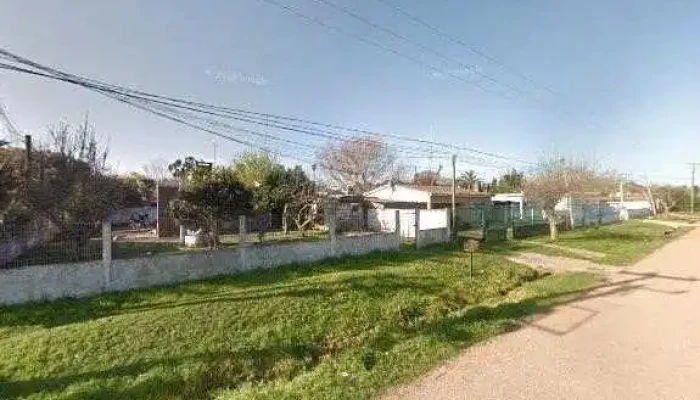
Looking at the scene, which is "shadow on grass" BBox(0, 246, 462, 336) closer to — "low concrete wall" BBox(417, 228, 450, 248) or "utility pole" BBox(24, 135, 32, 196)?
"low concrete wall" BBox(417, 228, 450, 248)

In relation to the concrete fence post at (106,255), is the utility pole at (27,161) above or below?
above

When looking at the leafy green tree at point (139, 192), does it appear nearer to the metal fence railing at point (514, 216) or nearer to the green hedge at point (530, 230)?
the metal fence railing at point (514, 216)

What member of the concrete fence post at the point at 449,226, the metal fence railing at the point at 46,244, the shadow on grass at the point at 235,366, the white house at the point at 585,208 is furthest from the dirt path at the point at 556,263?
the metal fence railing at the point at 46,244

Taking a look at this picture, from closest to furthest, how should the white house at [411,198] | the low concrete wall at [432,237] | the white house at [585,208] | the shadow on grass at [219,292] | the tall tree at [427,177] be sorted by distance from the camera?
the shadow on grass at [219,292]
the low concrete wall at [432,237]
the white house at [411,198]
the white house at [585,208]
the tall tree at [427,177]

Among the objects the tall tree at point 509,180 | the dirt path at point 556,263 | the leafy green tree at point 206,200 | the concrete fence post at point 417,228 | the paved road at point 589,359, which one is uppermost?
the tall tree at point 509,180

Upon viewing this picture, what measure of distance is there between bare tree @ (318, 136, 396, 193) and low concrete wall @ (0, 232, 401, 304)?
97.4 feet

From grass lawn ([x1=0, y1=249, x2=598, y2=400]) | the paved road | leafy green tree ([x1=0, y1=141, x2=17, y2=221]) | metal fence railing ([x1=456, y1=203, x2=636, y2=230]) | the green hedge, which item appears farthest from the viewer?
the green hedge

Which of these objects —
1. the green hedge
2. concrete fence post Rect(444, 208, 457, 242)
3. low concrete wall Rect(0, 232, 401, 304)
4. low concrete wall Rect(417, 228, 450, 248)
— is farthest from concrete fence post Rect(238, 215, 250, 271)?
the green hedge

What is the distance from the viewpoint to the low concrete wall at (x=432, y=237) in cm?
1817

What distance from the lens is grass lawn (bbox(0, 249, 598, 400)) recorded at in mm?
5788

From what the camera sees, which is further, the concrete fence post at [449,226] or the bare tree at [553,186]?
the bare tree at [553,186]

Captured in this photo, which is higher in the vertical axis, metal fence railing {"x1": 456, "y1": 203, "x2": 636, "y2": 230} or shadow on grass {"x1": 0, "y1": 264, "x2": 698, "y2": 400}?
metal fence railing {"x1": 456, "y1": 203, "x2": 636, "y2": 230}

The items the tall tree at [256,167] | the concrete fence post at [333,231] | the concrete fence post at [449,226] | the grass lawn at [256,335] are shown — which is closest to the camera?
the grass lawn at [256,335]

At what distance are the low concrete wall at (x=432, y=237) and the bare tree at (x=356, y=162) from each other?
23646mm
